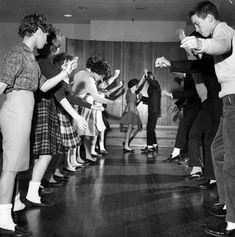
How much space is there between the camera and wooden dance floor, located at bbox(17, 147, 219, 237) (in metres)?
2.74

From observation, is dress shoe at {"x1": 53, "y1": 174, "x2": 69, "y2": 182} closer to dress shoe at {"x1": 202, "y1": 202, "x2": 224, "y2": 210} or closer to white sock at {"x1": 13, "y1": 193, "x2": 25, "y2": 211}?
white sock at {"x1": 13, "y1": 193, "x2": 25, "y2": 211}

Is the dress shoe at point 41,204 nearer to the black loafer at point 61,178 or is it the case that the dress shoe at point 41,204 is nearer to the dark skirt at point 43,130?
the dark skirt at point 43,130

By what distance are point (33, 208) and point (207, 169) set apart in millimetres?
1759

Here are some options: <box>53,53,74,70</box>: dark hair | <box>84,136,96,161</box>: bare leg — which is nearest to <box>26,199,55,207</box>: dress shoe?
<box>53,53,74,70</box>: dark hair

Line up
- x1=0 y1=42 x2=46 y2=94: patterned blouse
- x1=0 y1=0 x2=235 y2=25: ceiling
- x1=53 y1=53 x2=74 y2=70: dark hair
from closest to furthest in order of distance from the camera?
x1=0 y1=42 x2=46 y2=94: patterned blouse < x1=53 y1=53 x2=74 y2=70: dark hair < x1=0 y1=0 x2=235 y2=25: ceiling

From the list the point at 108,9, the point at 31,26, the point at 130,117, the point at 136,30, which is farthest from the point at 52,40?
the point at 136,30

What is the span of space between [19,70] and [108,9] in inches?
261

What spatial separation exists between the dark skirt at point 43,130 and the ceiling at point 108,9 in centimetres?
527

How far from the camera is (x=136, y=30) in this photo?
1012 centimetres

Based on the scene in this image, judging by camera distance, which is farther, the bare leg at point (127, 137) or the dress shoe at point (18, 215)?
the bare leg at point (127, 137)

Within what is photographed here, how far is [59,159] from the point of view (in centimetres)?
450

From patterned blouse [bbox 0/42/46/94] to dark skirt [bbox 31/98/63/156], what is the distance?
59 centimetres

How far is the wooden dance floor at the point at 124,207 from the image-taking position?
274 centimetres

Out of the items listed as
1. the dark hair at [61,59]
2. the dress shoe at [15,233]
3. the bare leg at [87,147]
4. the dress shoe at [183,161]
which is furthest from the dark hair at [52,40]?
the dress shoe at [183,161]
